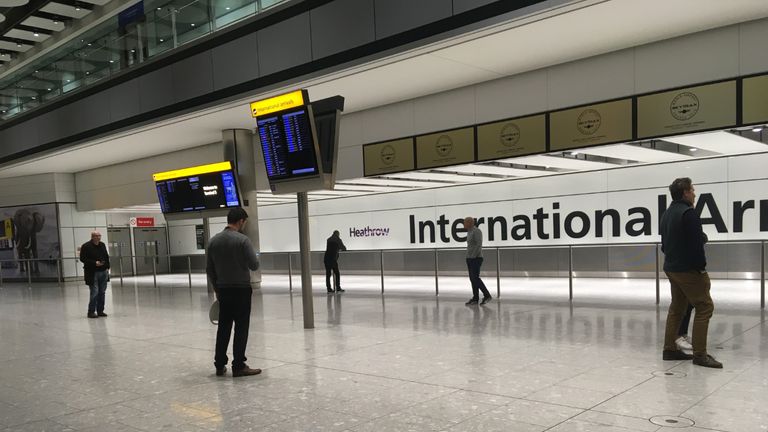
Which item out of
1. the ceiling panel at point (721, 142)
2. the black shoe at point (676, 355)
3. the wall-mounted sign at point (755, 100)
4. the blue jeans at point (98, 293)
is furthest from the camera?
the blue jeans at point (98, 293)

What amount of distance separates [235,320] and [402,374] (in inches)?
75.2

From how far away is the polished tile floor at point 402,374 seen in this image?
438cm

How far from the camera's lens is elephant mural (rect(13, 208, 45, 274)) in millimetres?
23766

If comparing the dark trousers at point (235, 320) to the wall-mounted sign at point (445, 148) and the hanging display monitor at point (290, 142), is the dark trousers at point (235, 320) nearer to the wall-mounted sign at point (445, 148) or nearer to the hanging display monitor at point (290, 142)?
the hanging display monitor at point (290, 142)

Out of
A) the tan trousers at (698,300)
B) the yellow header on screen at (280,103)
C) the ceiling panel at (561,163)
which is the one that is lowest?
the tan trousers at (698,300)

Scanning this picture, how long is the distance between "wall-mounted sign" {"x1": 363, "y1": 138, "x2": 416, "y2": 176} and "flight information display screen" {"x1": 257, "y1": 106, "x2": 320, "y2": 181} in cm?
437

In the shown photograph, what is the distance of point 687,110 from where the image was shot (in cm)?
856

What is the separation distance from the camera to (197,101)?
1278cm

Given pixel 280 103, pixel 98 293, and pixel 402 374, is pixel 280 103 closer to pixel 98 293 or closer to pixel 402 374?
pixel 402 374

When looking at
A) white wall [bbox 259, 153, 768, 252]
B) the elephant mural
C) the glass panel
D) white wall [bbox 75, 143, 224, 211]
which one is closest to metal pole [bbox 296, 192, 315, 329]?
the glass panel

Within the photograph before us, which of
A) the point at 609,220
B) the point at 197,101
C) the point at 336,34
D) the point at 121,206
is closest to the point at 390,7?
the point at 336,34

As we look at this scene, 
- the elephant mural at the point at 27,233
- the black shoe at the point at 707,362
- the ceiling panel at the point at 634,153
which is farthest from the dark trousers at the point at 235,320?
the elephant mural at the point at 27,233

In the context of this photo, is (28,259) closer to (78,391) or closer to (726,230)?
(78,391)

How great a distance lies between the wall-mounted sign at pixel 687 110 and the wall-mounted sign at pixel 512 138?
Answer: 5.84ft
